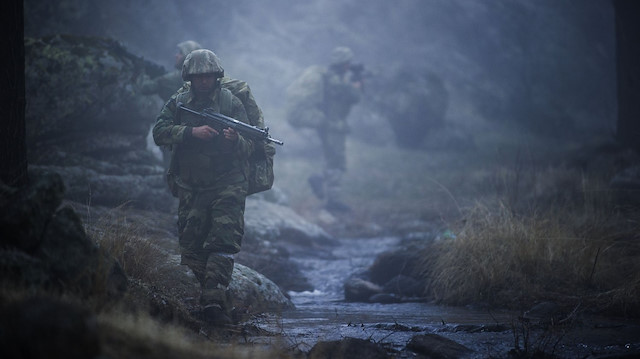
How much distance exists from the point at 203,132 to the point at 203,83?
18.2 inches

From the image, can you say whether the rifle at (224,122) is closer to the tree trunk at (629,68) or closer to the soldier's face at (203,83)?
the soldier's face at (203,83)

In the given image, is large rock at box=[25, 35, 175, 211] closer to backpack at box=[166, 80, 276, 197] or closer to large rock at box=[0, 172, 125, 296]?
backpack at box=[166, 80, 276, 197]

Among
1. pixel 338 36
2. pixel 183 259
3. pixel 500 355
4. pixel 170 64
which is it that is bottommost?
pixel 500 355

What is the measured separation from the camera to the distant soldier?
41.8 feet

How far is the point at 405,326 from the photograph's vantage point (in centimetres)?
413

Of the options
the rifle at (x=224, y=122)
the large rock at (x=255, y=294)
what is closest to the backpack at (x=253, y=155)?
the rifle at (x=224, y=122)

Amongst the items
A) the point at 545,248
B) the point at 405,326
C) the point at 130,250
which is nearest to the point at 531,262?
the point at 545,248

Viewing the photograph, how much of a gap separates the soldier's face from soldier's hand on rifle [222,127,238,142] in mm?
398

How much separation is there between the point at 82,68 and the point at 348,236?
18.6 feet

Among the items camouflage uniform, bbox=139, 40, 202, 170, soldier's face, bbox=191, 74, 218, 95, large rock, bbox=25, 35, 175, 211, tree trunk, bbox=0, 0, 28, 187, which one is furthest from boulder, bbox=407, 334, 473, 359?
camouflage uniform, bbox=139, 40, 202, 170

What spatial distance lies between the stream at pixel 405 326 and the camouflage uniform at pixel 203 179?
2.77ft

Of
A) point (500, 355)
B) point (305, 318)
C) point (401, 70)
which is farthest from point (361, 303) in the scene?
point (401, 70)

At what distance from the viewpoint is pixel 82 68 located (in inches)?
282

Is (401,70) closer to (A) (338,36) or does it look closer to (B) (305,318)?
(A) (338,36)
